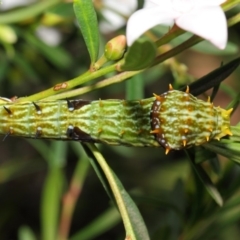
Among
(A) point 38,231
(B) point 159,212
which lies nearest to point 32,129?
(B) point 159,212

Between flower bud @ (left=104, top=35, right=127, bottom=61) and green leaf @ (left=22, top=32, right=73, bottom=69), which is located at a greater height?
flower bud @ (left=104, top=35, right=127, bottom=61)

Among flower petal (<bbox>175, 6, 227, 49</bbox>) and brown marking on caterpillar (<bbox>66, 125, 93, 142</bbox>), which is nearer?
flower petal (<bbox>175, 6, 227, 49</bbox>)

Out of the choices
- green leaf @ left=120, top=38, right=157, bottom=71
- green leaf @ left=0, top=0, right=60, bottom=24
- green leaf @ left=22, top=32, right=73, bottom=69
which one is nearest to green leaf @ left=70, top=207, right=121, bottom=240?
green leaf @ left=22, top=32, right=73, bottom=69

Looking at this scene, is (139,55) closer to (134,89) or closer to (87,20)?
(87,20)

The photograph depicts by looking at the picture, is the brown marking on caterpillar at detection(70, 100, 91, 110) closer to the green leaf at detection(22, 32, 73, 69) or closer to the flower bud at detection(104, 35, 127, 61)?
the flower bud at detection(104, 35, 127, 61)

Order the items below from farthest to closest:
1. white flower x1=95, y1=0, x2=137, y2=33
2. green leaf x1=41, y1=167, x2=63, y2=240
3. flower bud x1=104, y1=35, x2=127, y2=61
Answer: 1. white flower x1=95, y1=0, x2=137, y2=33
2. green leaf x1=41, y1=167, x2=63, y2=240
3. flower bud x1=104, y1=35, x2=127, y2=61
